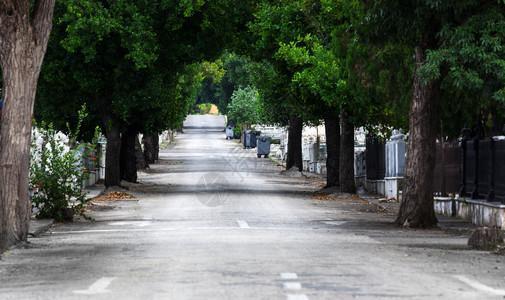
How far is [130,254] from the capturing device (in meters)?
13.9

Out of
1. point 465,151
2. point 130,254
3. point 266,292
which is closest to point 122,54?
point 465,151

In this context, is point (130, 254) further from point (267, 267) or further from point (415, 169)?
point (415, 169)

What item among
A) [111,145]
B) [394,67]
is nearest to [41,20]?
[394,67]

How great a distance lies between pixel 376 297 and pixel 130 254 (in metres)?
5.52

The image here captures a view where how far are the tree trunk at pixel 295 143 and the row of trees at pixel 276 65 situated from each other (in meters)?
8.84

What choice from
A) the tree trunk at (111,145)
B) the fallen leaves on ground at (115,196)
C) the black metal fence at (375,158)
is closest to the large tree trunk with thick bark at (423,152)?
the fallen leaves on ground at (115,196)

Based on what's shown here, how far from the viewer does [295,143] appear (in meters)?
55.2

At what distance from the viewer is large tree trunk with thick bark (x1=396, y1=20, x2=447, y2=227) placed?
2016cm

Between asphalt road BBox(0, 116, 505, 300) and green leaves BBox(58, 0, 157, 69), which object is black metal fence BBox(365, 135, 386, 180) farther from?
green leaves BBox(58, 0, 157, 69)

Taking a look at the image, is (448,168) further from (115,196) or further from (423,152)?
(115,196)

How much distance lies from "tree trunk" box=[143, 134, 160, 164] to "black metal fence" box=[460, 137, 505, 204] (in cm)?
3681

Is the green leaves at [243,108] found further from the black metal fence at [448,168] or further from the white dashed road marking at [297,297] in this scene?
the white dashed road marking at [297,297]

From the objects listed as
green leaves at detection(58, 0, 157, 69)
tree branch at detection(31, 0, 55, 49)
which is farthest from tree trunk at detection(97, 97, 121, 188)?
tree branch at detection(31, 0, 55, 49)

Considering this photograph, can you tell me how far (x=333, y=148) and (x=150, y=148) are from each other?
27.4 m
